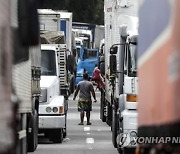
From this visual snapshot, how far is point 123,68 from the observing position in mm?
19016

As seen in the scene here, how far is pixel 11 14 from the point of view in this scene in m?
6.80

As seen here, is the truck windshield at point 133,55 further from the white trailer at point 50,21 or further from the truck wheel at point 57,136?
the white trailer at point 50,21

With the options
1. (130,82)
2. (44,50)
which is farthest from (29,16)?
(44,50)

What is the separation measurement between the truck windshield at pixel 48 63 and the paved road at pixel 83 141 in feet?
5.77

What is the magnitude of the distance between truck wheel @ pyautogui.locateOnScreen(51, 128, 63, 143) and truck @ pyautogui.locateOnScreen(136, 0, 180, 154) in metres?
15.5

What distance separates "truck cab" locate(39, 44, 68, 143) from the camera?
21375 millimetres

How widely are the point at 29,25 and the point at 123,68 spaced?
12.9 m

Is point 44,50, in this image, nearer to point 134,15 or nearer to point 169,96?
point 134,15

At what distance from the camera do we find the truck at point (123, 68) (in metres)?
16.6

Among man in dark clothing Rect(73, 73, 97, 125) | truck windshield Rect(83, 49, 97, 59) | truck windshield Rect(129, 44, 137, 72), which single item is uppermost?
truck windshield Rect(129, 44, 137, 72)

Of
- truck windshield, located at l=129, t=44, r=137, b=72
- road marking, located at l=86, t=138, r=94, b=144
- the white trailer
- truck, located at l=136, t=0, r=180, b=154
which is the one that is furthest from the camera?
the white trailer

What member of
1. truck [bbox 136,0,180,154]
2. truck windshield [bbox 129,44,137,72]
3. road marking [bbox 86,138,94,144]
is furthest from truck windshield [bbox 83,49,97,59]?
truck [bbox 136,0,180,154]

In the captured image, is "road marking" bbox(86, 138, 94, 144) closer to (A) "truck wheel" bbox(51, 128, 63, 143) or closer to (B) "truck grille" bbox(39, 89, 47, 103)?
(A) "truck wheel" bbox(51, 128, 63, 143)

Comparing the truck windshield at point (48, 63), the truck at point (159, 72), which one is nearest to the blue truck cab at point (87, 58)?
the truck windshield at point (48, 63)
